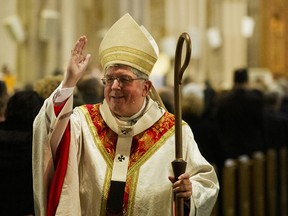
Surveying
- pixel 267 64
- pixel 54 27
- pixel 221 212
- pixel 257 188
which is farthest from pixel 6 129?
pixel 267 64

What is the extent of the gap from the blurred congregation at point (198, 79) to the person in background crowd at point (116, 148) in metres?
1.00

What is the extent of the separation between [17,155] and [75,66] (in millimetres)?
1382

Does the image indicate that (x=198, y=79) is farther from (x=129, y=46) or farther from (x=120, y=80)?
(x=120, y=80)

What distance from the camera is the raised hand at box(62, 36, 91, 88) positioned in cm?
422

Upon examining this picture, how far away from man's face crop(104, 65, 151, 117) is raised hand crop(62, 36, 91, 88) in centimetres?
19

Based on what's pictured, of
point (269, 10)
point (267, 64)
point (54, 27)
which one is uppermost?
point (269, 10)

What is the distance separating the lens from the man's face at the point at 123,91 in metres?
4.38

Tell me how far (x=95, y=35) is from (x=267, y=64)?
29.2 ft

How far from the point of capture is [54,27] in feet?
56.2

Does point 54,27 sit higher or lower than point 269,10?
lower

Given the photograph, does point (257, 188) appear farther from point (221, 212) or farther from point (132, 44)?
point (132, 44)

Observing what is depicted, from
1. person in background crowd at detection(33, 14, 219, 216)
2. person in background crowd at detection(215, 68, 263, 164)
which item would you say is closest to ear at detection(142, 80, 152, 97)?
person in background crowd at detection(33, 14, 219, 216)

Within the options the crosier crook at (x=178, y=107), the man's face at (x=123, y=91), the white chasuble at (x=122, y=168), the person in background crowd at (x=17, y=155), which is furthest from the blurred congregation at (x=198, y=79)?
the crosier crook at (x=178, y=107)

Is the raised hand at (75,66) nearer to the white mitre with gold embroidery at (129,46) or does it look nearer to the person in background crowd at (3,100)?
the white mitre with gold embroidery at (129,46)
